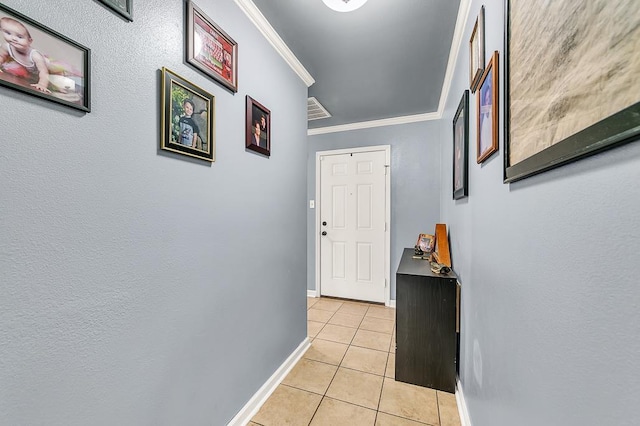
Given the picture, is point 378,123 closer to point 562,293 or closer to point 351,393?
point 351,393

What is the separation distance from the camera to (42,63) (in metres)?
0.71

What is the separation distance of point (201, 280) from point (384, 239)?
8.61 feet

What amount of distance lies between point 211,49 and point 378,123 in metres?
2.56

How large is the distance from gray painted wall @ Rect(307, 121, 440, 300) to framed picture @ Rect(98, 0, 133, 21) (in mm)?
2920

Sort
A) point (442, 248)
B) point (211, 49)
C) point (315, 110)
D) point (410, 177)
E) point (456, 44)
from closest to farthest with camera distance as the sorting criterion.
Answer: point (211, 49)
point (456, 44)
point (442, 248)
point (315, 110)
point (410, 177)

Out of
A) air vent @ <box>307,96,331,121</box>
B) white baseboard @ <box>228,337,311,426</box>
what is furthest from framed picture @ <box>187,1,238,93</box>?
white baseboard @ <box>228,337,311,426</box>

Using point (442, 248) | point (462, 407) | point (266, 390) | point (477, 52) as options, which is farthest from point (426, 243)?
point (266, 390)

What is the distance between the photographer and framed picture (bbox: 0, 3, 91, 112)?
65 cm

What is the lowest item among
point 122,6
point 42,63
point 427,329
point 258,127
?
point 427,329

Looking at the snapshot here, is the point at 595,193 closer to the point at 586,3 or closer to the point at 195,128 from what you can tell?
the point at 586,3

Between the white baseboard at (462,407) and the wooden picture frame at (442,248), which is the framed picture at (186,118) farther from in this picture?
the white baseboard at (462,407)

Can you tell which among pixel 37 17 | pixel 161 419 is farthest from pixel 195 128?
pixel 161 419

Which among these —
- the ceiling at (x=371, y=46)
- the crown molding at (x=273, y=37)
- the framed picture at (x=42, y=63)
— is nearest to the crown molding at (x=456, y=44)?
the ceiling at (x=371, y=46)

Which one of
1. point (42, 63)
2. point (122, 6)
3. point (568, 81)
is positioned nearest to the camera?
point (568, 81)
